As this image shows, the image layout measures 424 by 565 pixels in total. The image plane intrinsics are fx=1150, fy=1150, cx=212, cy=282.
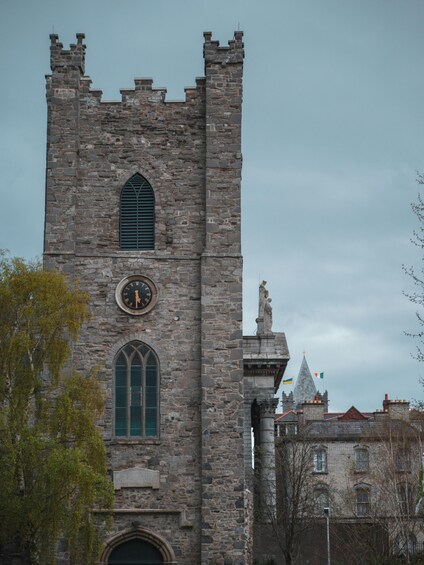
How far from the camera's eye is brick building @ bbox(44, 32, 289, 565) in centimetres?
3038

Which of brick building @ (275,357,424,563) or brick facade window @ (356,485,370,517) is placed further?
brick facade window @ (356,485,370,517)

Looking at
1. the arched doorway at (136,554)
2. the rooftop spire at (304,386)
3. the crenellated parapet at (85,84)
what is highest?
the rooftop spire at (304,386)

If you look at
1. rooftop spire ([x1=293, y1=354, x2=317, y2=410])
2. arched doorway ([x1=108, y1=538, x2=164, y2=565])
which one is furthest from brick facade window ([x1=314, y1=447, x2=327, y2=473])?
rooftop spire ([x1=293, y1=354, x2=317, y2=410])

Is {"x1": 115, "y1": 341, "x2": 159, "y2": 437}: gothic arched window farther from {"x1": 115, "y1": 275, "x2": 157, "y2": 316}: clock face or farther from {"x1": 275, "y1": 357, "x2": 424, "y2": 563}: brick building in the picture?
{"x1": 275, "y1": 357, "x2": 424, "y2": 563}: brick building

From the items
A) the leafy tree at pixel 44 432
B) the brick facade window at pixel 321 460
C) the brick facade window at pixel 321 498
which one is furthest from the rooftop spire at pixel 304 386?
the leafy tree at pixel 44 432

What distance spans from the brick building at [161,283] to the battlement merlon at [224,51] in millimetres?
41

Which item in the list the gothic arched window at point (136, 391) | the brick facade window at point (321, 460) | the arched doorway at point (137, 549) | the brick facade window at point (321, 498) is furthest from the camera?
the brick facade window at point (321, 460)

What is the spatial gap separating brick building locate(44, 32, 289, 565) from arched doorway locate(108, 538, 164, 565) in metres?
0.04

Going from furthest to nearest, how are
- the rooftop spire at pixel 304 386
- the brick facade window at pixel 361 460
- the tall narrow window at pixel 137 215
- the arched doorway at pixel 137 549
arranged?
the rooftop spire at pixel 304 386 < the brick facade window at pixel 361 460 < the tall narrow window at pixel 137 215 < the arched doorway at pixel 137 549

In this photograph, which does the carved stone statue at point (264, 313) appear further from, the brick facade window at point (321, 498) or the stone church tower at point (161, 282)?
the brick facade window at point (321, 498)

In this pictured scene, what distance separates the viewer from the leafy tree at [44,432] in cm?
2533

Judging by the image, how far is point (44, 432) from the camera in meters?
26.6

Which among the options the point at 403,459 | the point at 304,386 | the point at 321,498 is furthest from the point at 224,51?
the point at 304,386

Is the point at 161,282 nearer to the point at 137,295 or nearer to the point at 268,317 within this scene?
the point at 137,295
